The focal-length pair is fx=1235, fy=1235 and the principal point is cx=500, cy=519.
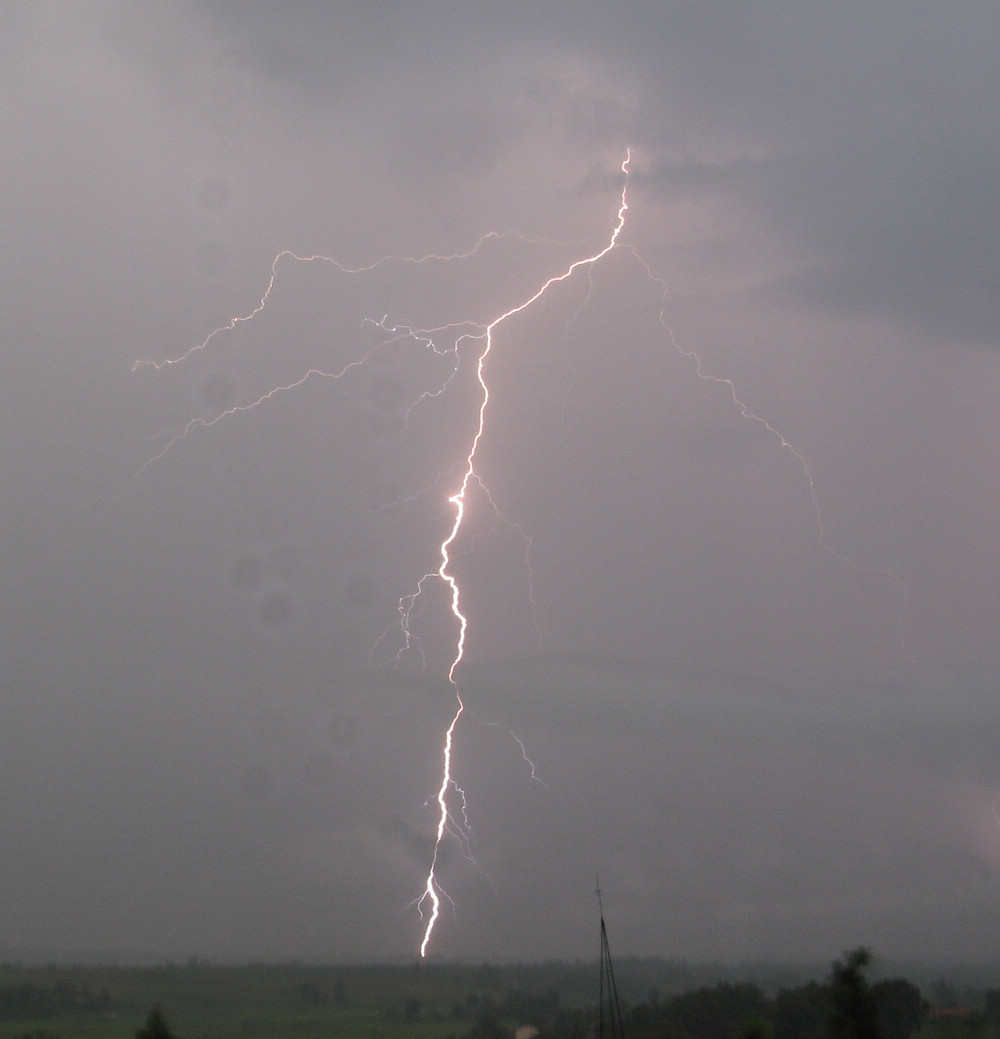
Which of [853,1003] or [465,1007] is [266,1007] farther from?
[853,1003]

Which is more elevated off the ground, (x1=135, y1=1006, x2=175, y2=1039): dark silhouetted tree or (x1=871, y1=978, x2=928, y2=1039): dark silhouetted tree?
(x1=871, y1=978, x2=928, y2=1039): dark silhouetted tree

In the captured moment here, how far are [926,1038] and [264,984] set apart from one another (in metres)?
70.6

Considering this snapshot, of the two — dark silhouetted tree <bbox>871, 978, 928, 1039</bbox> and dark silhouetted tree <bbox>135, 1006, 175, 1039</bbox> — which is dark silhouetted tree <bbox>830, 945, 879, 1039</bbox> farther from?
dark silhouetted tree <bbox>135, 1006, 175, 1039</bbox>

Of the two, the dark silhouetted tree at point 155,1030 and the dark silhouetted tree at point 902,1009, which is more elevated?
the dark silhouetted tree at point 902,1009

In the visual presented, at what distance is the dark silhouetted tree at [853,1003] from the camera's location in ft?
89.3

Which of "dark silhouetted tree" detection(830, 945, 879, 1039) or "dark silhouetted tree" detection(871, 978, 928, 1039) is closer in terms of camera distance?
"dark silhouetted tree" detection(830, 945, 879, 1039)

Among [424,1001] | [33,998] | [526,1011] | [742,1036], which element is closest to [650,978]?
[424,1001]

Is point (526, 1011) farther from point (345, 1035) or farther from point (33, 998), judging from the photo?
point (33, 998)

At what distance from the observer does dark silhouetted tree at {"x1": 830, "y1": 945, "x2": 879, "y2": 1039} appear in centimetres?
2722

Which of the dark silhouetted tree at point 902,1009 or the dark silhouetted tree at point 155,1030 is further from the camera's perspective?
Result: the dark silhouetted tree at point 902,1009

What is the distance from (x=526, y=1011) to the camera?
75938mm

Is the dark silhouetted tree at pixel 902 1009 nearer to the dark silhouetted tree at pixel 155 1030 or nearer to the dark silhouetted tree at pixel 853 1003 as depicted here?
the dark silhouetted tree at pixel 853 1003

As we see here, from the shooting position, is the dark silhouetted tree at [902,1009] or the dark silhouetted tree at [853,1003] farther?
the dark silhouetted tree at [902,1009]

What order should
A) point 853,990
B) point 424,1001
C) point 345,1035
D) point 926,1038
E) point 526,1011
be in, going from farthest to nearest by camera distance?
point 424,1001, point 526,1011, point 345,1035, point 926,1038, point 853,990
